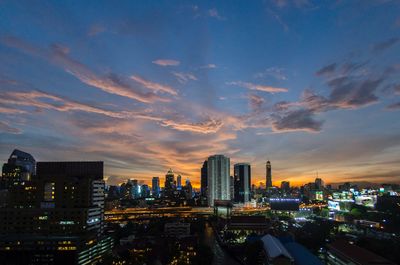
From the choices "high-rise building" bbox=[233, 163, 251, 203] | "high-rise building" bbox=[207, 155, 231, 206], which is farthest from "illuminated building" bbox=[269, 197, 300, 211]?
"high-rise building" bbox=[233, 163, 251, 203]

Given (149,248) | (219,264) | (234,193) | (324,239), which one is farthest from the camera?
(234,193)

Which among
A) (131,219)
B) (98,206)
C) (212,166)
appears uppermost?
(212,166)

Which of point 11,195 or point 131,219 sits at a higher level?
point 11,195

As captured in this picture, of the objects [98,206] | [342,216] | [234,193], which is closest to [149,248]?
[98,206]

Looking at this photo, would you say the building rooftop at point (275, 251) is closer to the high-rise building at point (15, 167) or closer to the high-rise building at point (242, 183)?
the high-rise building at point (15, 167)

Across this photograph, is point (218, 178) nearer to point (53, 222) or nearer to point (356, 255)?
point (53, 222)

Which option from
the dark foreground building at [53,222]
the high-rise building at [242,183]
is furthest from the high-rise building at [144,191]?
the dark foreground building at [53,222]

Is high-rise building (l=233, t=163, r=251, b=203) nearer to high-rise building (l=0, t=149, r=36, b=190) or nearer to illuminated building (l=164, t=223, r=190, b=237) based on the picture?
illuminated building (l=164, t=223, r=190, b=237)

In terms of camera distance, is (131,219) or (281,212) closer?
(131,219)

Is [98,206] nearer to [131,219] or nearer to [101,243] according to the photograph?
[101,243]
